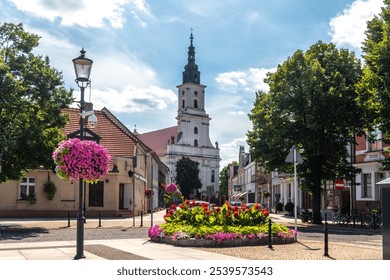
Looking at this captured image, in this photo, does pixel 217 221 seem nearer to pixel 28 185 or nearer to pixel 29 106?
pixel 29 106

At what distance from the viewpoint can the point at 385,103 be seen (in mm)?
Result: 23844

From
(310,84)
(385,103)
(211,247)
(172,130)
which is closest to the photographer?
(211,247)

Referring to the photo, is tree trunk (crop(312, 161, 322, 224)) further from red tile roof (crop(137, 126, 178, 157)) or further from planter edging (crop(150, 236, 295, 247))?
red tile roof (crop(137, 126, 178, 157))

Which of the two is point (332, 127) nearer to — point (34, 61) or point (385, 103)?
point (385, 103)

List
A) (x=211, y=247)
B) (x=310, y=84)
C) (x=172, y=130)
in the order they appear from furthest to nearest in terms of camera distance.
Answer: (x=172, y=130)
(x=310, y=84)
(x=211, y=247)

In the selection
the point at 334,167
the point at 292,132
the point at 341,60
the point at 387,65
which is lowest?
the point at 334,167

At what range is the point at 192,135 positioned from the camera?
121938 millimetres

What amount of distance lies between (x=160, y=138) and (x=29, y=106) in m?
104

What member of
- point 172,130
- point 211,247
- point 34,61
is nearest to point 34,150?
point 34,61

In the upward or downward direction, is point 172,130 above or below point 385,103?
above

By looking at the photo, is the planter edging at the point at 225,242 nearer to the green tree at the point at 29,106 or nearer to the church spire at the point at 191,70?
the green tree at the point at 29,106

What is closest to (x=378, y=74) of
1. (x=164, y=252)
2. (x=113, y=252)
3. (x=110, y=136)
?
(x=164, y=252)

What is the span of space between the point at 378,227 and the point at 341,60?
33.8 feet

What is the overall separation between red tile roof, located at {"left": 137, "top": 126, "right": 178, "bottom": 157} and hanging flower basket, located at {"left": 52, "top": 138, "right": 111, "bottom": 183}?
107 meters
